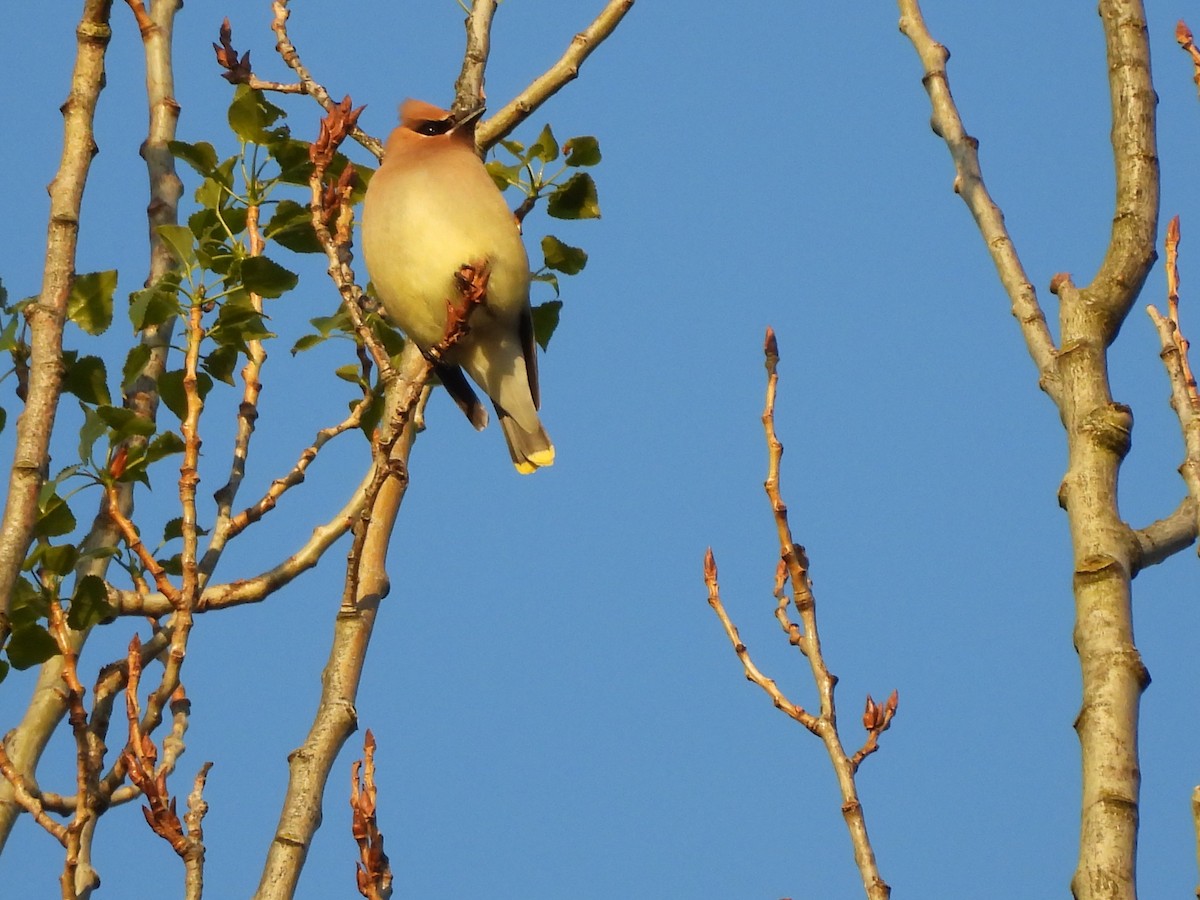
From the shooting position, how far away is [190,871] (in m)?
2.57

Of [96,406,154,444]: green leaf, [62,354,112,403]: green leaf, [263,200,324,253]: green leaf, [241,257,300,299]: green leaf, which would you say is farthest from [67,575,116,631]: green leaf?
[263,200,324,253]: green leaf

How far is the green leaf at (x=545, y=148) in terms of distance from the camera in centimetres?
409

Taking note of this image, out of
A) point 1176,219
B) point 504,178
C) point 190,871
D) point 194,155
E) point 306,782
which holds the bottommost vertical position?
point 190,871

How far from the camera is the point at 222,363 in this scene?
12.2ft

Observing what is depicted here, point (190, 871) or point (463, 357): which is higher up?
point (463, 357)

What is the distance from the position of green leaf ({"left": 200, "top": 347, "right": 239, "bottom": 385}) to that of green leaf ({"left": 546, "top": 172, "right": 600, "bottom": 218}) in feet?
3.06

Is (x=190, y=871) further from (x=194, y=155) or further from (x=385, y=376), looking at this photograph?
(x=194, y=155)

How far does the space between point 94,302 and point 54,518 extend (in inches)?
22.4

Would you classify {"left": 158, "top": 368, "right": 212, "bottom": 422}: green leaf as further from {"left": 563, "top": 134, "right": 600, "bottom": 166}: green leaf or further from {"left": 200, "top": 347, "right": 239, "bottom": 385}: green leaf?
{"left": 563, "top": 134, "right": 600, "bottom": 166}: green leaf

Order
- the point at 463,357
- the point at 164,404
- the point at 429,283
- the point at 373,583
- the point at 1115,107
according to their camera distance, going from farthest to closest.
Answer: the point at 463,357, the point at 429,283, the point at 164,404, the point at 373,583, the point at 1115,107

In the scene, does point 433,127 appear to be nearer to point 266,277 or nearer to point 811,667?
point 266,277

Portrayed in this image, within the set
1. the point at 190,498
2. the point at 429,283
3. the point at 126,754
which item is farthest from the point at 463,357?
the point at 126,754

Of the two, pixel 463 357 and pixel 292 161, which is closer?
pixel 292 161

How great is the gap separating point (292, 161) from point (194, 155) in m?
0.22
